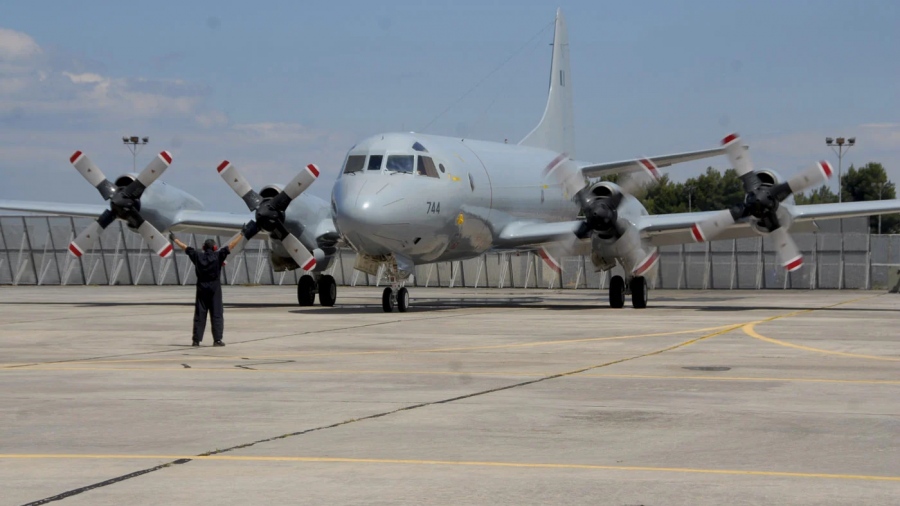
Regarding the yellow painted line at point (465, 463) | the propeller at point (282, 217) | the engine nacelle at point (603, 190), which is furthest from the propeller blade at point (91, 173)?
the yellow painted line at point (465, 463)

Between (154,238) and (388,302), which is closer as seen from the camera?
(388,302)

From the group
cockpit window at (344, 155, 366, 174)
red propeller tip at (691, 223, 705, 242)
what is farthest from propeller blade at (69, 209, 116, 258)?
red propeller tip at (691, 223, 705, 242)

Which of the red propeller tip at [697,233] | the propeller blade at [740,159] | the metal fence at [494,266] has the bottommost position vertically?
the metal fence at [494,266]

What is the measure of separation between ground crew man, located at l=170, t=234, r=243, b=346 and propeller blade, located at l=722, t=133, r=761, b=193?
1553 centimetres

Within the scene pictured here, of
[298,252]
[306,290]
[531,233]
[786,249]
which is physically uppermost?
[531,233]

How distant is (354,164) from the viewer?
28.5 metres

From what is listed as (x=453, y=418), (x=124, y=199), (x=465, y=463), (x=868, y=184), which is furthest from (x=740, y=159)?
(x=868, y=184)

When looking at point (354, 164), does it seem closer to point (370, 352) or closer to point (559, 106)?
point (370, 352)

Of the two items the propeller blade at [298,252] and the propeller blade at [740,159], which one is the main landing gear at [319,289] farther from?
the propeller blade at [740,159]

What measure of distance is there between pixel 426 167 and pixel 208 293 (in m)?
10.7

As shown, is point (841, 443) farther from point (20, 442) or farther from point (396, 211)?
point (396, 211)

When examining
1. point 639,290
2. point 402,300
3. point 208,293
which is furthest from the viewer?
point 639,290

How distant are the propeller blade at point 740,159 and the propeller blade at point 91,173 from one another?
57.2 ft

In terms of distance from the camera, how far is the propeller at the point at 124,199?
3188cm
